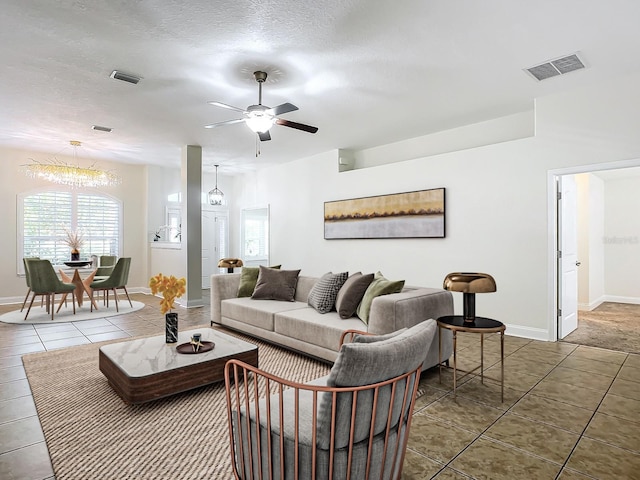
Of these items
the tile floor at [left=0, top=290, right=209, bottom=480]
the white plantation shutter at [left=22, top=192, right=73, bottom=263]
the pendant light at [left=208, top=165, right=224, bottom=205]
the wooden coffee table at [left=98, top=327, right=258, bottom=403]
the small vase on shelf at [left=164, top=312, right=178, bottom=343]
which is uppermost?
the pendant light at [left=208, top=165, right=224, bottom=205]

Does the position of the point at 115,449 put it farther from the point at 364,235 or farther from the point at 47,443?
the point at 364,235

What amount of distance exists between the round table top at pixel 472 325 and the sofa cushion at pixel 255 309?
65.2 inches

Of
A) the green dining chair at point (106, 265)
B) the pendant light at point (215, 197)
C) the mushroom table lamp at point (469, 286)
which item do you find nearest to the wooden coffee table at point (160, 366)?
the mushroom table lamp at point (469, 286)

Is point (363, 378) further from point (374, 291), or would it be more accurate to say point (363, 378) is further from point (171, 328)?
point (171, 328)

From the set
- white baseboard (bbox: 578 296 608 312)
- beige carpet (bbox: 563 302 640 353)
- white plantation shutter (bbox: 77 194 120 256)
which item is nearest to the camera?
beige carpet (bbox: 563 302 640 353)

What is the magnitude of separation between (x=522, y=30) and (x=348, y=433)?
10.3ft

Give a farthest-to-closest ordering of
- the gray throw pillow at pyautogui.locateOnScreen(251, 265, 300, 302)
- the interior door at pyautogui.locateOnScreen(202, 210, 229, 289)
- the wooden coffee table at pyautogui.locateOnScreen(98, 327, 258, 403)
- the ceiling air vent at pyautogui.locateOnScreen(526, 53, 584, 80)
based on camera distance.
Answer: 1. the interior door at pyautogui.locateOnScreen(202, 210, 229, 289)
2. the gray throw pillow at pyautogui.locateOnScreen(251, 265, 300, 302)
3. the ceiling air vent at pyautogui.locateOnScreen(526, 53, 584, 80)
4. the wooden coffee table at pyautogui.locateOnScreen(98, 327, 258, 403)

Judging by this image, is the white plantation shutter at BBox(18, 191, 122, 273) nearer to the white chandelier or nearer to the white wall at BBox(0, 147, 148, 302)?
the white wall at BBox(0, 147, 148, 302)

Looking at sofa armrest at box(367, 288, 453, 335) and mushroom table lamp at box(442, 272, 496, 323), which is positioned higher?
mushroom table lamp at box(442, 272, 496, 323)

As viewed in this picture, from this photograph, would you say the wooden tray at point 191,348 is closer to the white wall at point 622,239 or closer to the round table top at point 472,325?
the round table top at point 472,325

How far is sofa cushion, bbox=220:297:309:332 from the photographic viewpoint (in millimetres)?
3963

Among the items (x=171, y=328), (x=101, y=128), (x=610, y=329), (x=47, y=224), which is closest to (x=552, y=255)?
(x=610, y=329)

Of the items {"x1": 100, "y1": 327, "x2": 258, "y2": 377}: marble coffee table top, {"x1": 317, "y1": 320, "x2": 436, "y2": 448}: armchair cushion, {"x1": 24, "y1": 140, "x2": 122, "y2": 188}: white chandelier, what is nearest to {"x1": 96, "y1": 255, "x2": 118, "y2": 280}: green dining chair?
{"x1": 24, "y1": 140, "x2": 122, "y2": 188}: white chandelier

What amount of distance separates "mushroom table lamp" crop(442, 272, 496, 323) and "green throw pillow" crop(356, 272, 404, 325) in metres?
0.51
